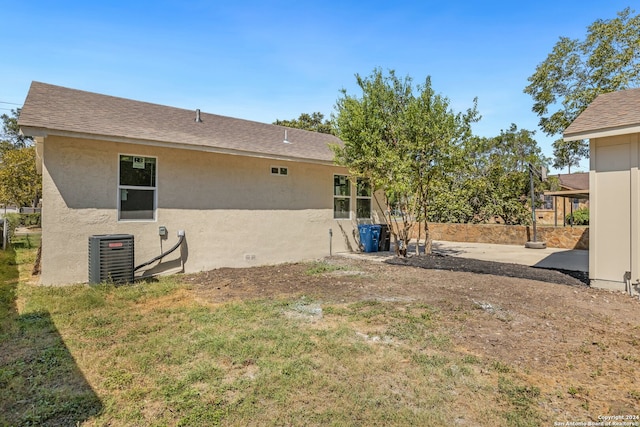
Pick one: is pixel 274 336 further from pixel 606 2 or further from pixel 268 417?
pixel 606 2

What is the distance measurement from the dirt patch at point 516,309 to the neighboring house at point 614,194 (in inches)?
18.9

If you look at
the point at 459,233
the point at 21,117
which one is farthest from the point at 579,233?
the point at 21,117

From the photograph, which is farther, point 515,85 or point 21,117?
point 515,85

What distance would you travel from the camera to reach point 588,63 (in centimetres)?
1441

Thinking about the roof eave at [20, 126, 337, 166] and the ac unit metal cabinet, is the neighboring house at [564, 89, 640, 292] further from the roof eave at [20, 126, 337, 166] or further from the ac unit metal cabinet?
the ac unit metal cabinet

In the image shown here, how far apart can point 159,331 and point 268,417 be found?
2.41 meters

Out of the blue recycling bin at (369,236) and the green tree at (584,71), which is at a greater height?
the green tree at (584,71)

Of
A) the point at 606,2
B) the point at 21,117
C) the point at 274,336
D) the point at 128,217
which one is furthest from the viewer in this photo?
the point at 606,2

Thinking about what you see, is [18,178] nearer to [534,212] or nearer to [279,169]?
[279,169]

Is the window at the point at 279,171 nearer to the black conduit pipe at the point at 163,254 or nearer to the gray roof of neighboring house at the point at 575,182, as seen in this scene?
the black conduit pipe at the point at 163,254

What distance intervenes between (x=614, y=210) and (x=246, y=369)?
22.4ft

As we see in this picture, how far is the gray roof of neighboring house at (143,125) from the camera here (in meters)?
6.35

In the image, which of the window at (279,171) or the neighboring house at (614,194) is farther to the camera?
the window at (279,171)

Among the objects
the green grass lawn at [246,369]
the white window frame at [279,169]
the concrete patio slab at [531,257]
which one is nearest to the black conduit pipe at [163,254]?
the green grass lawn at [246,369]
